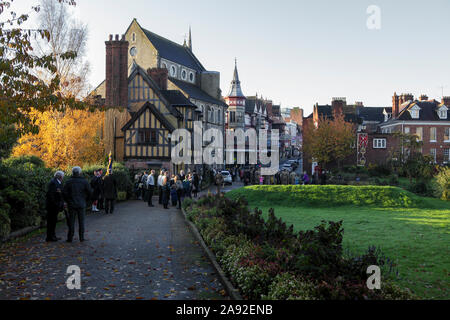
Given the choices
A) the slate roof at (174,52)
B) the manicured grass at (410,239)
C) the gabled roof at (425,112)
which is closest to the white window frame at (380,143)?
the gabled roof at (425,112)

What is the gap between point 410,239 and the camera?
11.8 m

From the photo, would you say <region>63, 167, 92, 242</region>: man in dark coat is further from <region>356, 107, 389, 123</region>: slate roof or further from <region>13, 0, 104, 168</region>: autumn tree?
<region>356, 107, 389, 123</region>: slate roof

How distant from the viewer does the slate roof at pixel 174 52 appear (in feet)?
178

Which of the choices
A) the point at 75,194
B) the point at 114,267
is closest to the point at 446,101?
the point at 75,194

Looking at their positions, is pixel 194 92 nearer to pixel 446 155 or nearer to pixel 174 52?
pixel 174 52

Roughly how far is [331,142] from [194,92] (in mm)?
19072

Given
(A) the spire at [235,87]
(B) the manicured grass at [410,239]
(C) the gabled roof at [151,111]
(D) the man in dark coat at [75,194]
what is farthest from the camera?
(A) the spire at [235,87]

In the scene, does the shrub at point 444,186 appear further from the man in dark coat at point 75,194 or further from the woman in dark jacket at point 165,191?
the man in dark coat at point 75,194

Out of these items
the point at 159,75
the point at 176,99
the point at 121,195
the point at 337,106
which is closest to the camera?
the point at 121,195

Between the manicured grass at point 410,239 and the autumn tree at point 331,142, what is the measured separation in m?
22.9

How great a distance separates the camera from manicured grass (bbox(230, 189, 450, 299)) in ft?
25.4

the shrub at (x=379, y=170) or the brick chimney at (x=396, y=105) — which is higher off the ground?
the brick chimney at (x=396, y=105)

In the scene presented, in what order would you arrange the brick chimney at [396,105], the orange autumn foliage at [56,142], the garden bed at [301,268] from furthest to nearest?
1. the brick chimney at [396,105]
2. the orange autumn foliage at [56,142]
3. the garden bed at [301,268]

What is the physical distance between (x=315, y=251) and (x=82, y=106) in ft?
27.4
